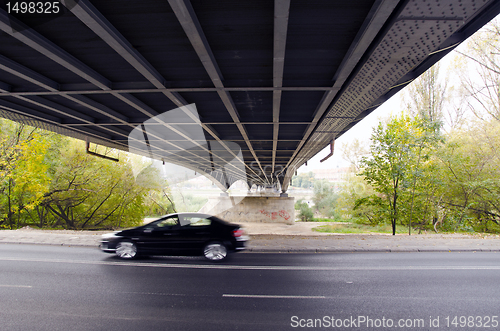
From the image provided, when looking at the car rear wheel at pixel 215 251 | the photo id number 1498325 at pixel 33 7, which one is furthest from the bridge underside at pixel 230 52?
the car rear wheel at pixel 215 251

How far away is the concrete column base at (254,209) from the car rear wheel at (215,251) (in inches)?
1224

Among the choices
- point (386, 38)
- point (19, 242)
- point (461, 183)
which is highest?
point (386, 38)

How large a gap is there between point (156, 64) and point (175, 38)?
3.47 feet

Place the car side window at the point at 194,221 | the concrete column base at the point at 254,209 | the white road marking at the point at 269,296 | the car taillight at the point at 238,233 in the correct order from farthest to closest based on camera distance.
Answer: the concrete column base at the point at 254,209 < the car taillight at the point at 238,233 < the car side window at the point at 194,221 < the white road marking at the point at 269,296

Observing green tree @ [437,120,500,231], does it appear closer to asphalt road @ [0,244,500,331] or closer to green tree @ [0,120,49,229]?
asphalt road @ [0,244,500,331]

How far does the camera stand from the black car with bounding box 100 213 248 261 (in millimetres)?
7141

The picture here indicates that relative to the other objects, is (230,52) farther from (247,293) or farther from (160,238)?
(160,238)

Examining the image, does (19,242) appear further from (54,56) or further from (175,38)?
(175,38)

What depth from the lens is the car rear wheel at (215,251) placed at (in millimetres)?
7215

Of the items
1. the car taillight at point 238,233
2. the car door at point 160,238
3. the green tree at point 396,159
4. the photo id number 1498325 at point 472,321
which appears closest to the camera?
the photo id number 1498325 at point 472,321

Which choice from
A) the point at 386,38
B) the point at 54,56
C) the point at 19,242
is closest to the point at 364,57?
the point at 386,38

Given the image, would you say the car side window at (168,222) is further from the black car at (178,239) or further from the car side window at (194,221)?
the car side window at (194,221)

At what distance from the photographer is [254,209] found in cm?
3916

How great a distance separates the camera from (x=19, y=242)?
9859mm
